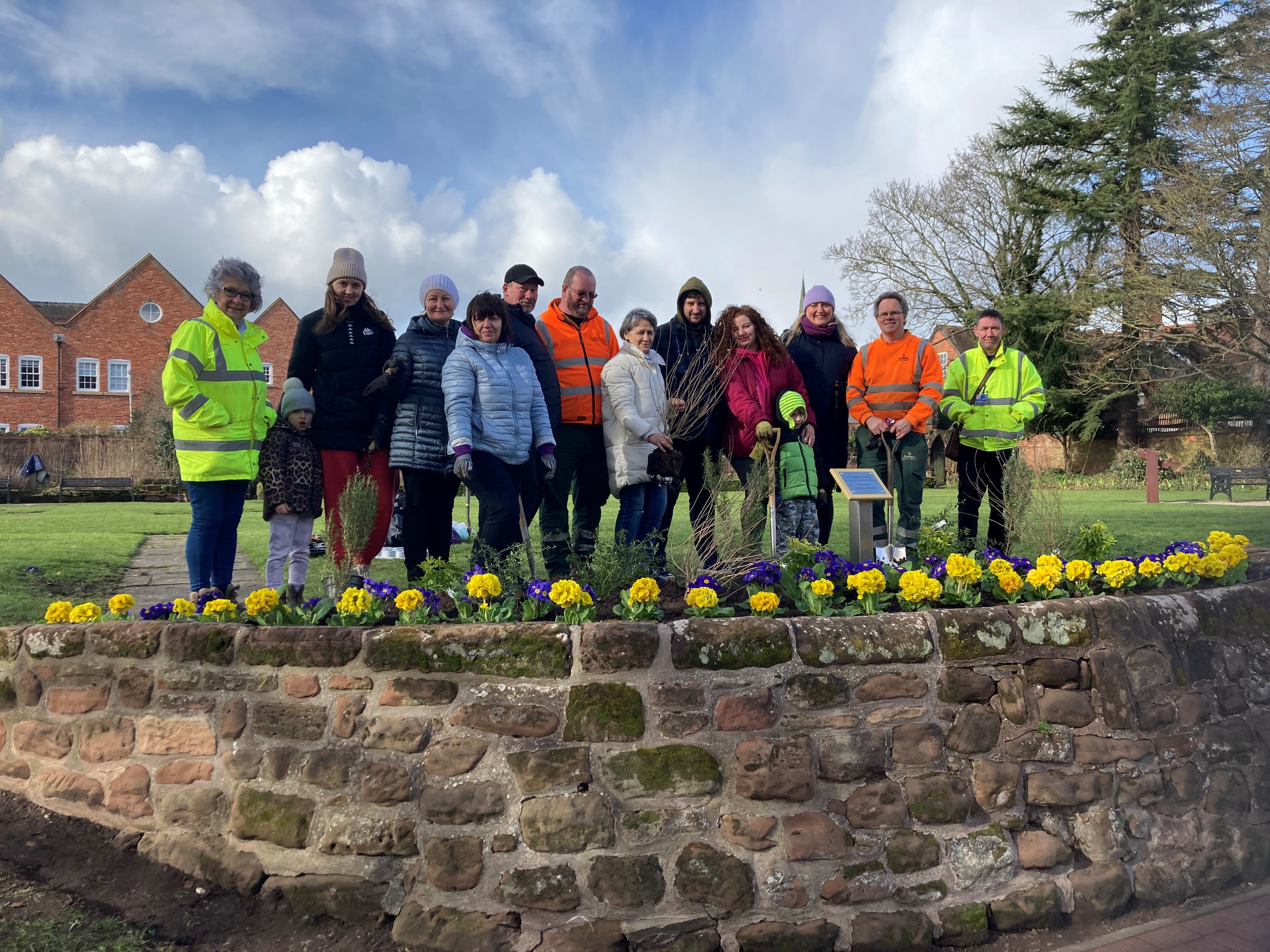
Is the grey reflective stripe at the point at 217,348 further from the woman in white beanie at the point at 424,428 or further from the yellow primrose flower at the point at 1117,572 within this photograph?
the yellow primrose flower at the point at 1117,572

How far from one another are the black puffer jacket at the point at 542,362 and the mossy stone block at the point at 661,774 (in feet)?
7.03

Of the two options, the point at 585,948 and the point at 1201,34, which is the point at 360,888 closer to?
the point at 585,948

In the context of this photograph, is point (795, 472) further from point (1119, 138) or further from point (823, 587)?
point (1119, 138)

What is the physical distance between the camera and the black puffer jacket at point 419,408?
4.36 m

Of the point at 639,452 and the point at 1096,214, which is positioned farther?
the point at 1096,214

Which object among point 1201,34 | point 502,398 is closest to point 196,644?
point 502,398

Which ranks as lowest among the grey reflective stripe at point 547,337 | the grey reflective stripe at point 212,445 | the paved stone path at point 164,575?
the paved stone path at point 164,575

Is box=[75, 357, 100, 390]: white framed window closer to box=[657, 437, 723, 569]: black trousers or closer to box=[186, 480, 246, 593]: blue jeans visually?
box=[186, 480, 246, 593]: blue jeans

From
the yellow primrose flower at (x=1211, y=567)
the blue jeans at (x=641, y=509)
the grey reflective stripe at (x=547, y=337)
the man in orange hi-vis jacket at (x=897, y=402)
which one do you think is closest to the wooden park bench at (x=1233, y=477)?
the man in orange hi-vis jacket at (x=897, y=402)

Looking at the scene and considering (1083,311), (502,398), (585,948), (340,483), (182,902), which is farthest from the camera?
(1083,311)

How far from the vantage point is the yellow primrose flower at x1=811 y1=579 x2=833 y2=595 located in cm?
331

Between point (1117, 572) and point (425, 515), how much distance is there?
331cm

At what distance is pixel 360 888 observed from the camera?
9.15ft

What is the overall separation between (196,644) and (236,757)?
1.44 feet
